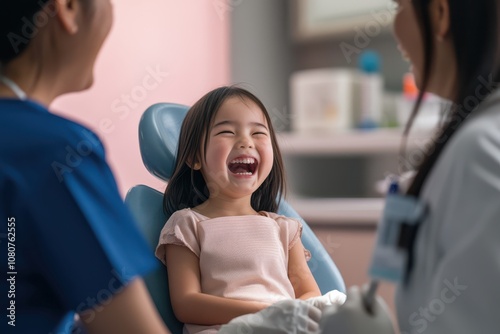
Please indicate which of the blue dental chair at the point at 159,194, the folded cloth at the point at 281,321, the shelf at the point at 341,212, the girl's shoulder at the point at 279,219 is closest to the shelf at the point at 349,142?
the shelf at the point at 341,212

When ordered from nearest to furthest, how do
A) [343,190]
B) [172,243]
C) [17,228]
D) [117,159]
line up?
1. [17,228]
2. [172,243]
3. [117,159]
4. [343,190]

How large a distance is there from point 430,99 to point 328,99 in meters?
0.37

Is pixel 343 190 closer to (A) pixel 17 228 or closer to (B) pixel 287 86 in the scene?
(B) pixel 287 86

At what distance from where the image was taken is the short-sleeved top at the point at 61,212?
0.65m

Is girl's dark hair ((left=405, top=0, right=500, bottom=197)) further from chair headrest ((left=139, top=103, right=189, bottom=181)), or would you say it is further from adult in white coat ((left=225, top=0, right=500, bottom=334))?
chair headrest ((left=139, top=103, right=189, bottom=181))

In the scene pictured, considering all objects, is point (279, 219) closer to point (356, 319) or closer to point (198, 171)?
point (198, 171)

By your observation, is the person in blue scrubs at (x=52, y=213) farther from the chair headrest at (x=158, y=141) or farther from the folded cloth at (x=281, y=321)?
the chair headrest at (x=158, y=141)

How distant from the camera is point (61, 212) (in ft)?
2.12

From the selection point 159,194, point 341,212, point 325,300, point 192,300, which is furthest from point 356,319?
point 341,212

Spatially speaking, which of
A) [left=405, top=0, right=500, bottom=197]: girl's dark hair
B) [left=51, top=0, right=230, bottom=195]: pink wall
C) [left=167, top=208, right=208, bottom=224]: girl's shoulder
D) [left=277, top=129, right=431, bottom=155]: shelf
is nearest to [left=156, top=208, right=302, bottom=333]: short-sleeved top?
[left=167, top=208, right=208, bottom=224]: girl's shoulder

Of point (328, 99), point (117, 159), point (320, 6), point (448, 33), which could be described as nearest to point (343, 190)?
point (328, 99)

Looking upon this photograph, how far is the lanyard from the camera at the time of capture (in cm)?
71

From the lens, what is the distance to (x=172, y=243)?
99 centimetres

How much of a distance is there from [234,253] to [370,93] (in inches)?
59.6
